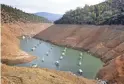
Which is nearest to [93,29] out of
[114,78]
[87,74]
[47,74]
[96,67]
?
[96,67]

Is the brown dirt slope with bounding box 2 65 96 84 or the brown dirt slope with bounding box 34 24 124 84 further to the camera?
the brown dirt slope with bounding box 34 24 124 84

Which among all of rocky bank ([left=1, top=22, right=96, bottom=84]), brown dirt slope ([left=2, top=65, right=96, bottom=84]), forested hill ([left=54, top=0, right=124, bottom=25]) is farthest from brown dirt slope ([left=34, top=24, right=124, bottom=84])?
brown dirt slope ([left=2, top=65, right=96, bottom=84])

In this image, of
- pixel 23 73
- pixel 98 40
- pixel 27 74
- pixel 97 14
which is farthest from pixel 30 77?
pixel 97 14

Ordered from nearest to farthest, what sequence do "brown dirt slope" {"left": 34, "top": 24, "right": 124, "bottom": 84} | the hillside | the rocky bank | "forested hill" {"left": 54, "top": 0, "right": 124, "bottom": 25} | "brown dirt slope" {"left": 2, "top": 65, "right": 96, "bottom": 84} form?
"brown dirt slope" {"left": 2, "top": 65, "right": 96, "bottom": 84} < the rocky bank < the hillside < "brown dirt slope" {"left": 34, "top": 24, "right": 124, "bottom": 84} < "forested hill" {"left": 54, "top": 0, "right": 124, "bottom": 25}

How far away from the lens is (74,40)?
10525cm

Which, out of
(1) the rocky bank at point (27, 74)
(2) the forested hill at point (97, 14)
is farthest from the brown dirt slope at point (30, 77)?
(2) the forested hill at point (97, 14)

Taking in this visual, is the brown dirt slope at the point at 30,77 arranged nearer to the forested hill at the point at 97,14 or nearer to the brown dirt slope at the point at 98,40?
the brown dirt slope at the point at 98,40

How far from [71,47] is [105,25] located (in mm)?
15763

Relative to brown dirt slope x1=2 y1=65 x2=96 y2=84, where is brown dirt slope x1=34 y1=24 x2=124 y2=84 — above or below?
below

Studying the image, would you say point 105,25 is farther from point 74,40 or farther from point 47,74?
point 47,74

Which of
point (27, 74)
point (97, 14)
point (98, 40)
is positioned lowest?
point (98, 40)

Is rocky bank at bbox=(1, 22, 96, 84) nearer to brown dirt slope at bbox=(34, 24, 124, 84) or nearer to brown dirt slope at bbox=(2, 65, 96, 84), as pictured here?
brown dirt slope at bbox=(2, 65, 96, 84)

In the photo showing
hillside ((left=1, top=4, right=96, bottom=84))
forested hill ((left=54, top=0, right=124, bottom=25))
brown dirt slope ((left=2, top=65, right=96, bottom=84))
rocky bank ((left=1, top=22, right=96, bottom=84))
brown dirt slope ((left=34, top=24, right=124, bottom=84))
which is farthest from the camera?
forested hill ((left=54, top=0, right=124, bottom=25))

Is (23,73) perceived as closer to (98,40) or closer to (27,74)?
(27,74)
